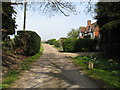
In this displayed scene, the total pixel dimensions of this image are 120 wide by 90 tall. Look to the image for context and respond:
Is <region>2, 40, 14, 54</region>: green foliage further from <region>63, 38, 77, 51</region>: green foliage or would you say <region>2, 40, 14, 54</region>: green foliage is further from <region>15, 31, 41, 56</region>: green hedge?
<region>63, 38, 77, 51</region>: green foliage

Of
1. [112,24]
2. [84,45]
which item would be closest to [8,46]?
[112,24]

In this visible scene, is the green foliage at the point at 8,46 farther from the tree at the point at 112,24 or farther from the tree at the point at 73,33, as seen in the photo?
the tree at the point at 73,33

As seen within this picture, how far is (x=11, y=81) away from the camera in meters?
6.03

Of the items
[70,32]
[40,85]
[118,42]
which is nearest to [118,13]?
[118,42]

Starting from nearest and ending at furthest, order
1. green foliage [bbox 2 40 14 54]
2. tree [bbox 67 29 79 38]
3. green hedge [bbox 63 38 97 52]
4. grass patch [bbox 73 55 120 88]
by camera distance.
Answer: grass patch [bbox 73 55 120 88]
green foliage [bbox 2 40 14 54]
green hedge [bbox 63 38 97 52]
tree [bbox 67 29 79 38]

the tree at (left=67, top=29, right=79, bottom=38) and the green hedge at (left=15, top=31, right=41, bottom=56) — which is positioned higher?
the tree at (left=67, top=29, right=79, bottom=38)

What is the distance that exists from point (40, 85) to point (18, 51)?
10.2m

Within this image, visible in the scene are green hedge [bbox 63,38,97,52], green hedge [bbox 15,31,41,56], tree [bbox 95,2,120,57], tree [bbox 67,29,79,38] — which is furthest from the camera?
tree [bbox 67,29,79,38]

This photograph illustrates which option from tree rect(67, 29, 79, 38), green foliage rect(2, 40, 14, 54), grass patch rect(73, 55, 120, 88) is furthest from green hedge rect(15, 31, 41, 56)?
tree rect(67, 29, 79, 38)

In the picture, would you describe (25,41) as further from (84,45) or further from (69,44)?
(84,45)

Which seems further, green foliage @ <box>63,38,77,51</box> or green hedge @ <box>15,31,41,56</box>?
green foliage @ <box>63,38,77,51</box>

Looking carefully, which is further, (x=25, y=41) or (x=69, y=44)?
(x=69, y=44)

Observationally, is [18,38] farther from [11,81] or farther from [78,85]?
[78,85]

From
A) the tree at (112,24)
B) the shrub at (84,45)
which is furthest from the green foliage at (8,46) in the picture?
the shrub at (84,45)
